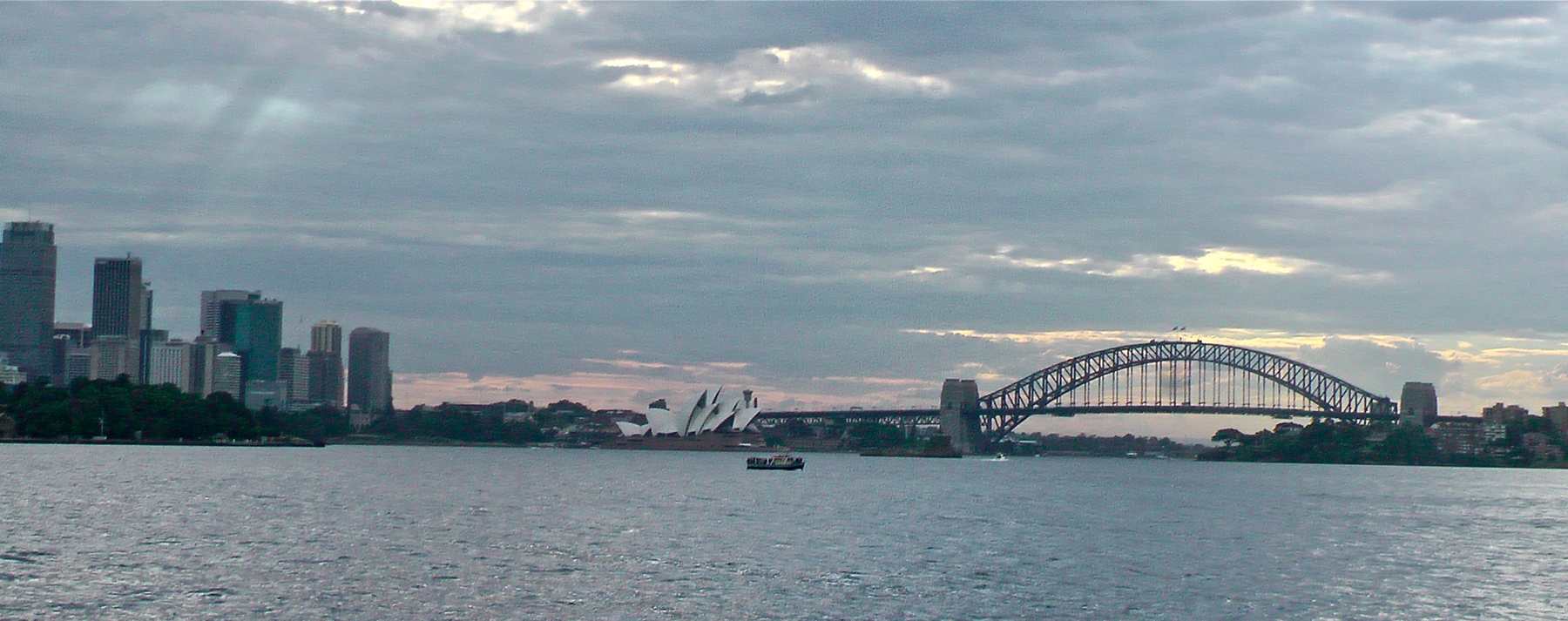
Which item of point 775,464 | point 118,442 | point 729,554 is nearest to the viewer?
point 729,554

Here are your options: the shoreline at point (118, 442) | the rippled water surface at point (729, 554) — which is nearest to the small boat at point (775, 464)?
the rippled water surface at point (729, 554)

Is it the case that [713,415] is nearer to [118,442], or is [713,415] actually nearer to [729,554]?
[118,442]

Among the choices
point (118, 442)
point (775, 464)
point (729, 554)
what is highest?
point (118, 442)

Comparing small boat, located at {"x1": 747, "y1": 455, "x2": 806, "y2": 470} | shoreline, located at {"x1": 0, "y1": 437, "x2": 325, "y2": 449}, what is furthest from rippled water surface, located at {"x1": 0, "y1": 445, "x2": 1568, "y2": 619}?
shoreline, located at {"x1": 0, "y1": 437, "x2": 325, "y2": 449}

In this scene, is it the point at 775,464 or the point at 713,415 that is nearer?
the point at 775,464

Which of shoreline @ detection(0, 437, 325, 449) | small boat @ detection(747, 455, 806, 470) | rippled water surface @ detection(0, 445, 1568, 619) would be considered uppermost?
shoreline @ detection(0, 437, 325, 449)

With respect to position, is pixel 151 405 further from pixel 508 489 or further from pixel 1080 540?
pixel 1080 540

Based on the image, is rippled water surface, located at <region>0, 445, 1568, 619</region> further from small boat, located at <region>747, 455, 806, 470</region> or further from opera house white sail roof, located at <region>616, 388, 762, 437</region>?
opera house white sail roof, located at <region>616, 388, 762, 437</region>

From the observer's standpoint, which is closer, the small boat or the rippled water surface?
the rippled water surface

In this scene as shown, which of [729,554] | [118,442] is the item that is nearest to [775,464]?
[118,442]
